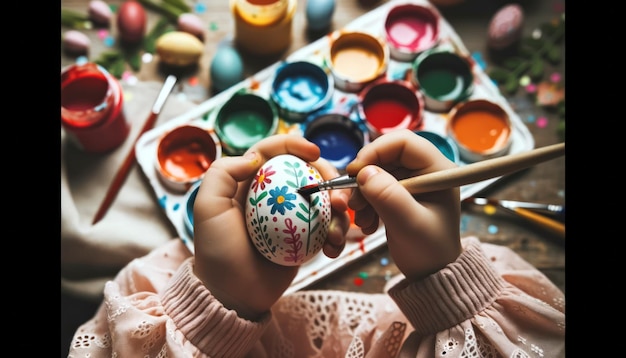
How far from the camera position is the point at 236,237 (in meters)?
0.73

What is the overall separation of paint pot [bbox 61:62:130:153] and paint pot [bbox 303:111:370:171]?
1.17 feet

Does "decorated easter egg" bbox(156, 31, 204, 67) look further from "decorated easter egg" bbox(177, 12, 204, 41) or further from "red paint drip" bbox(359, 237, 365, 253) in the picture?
"red paint drip" bbox(359, 237, 365, 253)

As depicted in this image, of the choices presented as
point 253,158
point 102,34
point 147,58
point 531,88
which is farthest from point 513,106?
point 102,34

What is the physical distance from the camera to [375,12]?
1179mm

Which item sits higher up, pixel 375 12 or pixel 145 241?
pixel 375 12

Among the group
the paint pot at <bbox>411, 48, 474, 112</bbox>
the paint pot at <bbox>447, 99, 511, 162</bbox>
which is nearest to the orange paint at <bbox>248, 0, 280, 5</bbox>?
the paint pot at <bbox>411, 48, 474, 112</bbox>

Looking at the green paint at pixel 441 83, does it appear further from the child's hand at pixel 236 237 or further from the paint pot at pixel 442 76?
the child's hand at pixel 236 237

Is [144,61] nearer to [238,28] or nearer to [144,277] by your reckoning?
[238,28]

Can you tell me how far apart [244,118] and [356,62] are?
0.26m

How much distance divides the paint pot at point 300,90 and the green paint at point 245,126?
42mm

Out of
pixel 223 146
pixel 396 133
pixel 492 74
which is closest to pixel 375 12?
pixel 492 74

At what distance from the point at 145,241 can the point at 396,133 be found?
541 mm

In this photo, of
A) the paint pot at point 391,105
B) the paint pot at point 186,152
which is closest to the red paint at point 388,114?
the paint pot at point 391,105

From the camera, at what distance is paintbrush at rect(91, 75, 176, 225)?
105 cm
